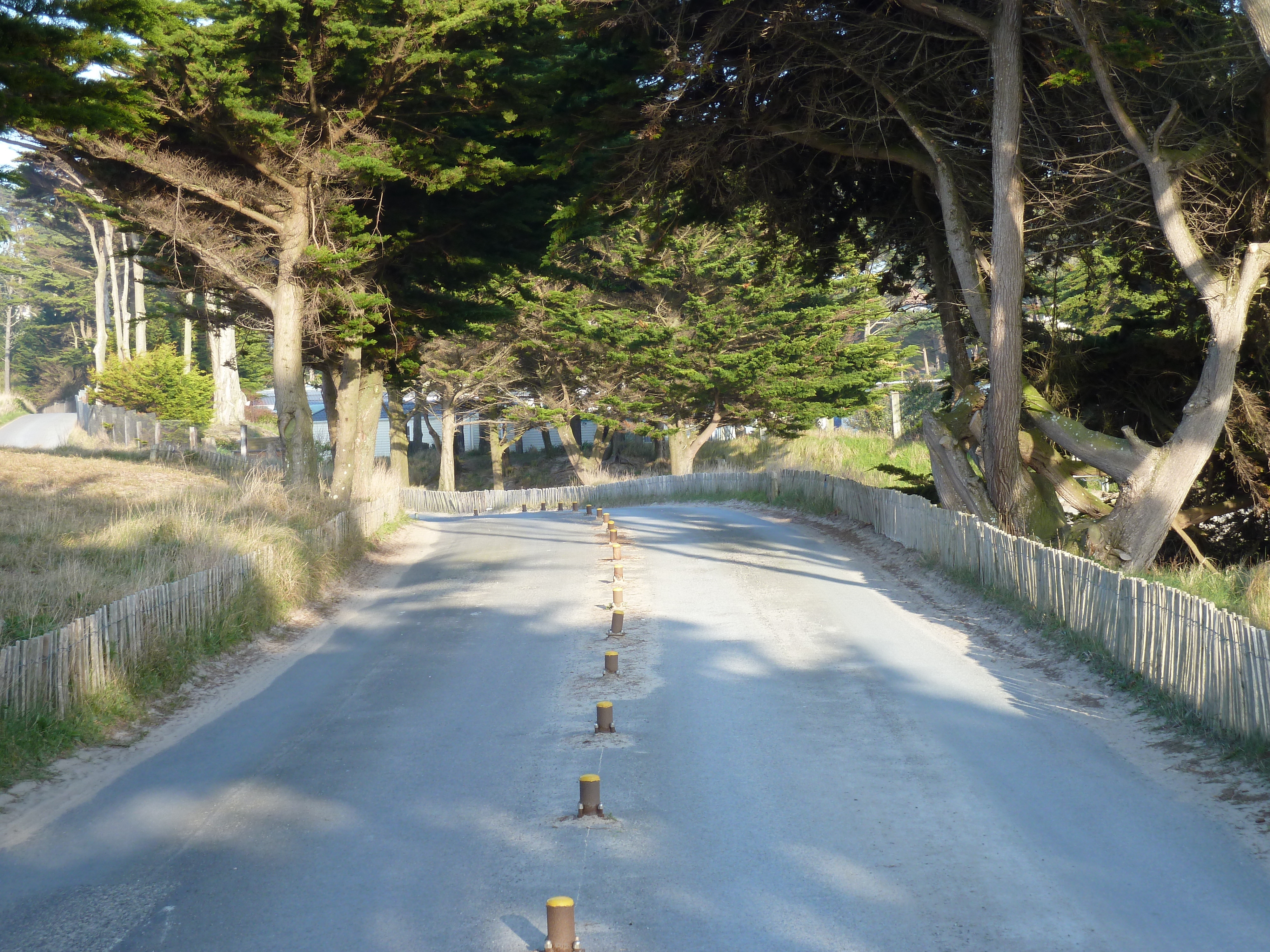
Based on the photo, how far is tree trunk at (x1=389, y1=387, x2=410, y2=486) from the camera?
3981 centimetres

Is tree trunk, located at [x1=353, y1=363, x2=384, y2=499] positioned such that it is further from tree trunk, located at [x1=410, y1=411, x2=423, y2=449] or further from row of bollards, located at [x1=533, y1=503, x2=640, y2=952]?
tree trunk, located at [x1=410, y1=411, x2=423, y2=449]

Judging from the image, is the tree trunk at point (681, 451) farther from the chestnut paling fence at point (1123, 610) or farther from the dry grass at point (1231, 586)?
the dry grass at point (1231, 586)

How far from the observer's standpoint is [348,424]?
22547 mm

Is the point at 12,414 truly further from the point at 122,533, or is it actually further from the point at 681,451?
the point at 122,533

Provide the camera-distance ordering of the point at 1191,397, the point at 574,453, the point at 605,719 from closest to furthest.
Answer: the point at 605,719
the point at 1191,397
the point at 574,453

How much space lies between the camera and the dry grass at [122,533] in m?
10.1

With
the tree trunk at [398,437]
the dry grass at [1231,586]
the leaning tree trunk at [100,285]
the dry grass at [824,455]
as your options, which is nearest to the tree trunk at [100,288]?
the leaning tree trunk at [100,285]

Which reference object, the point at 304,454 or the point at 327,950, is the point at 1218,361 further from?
the point at 304,454

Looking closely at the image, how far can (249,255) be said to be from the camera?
64.8 feet

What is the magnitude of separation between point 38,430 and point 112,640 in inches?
1721

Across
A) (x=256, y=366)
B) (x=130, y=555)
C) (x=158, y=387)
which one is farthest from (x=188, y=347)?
(x=130, y=555)

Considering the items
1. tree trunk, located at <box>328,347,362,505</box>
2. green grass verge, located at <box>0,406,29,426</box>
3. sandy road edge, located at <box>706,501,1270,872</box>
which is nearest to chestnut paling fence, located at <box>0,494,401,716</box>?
sandy road edge, located at <box>706,501,1270,872</box>

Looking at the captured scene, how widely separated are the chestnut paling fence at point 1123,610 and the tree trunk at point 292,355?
1058cm

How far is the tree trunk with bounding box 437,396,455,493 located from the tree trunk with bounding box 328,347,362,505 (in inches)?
718
